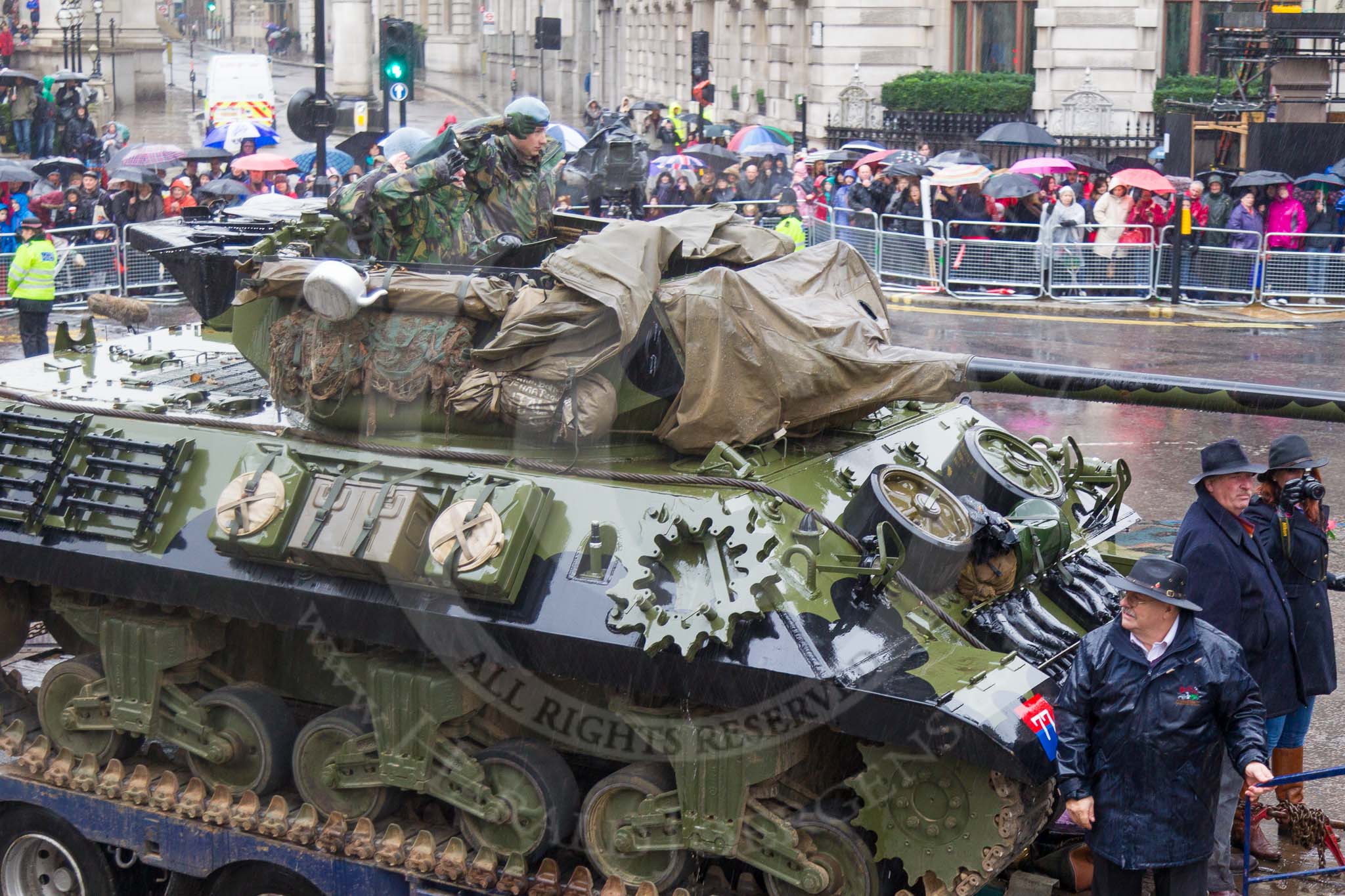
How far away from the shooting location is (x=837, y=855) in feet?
21.2

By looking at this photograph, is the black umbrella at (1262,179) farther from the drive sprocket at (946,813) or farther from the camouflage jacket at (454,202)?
the drive sprocket at (946,813)

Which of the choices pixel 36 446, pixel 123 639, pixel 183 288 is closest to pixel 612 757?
pixel 123 639

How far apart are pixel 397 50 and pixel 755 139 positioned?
7.99m

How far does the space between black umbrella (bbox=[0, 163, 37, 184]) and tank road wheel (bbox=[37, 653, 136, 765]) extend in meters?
15.1

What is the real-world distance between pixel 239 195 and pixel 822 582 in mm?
16517

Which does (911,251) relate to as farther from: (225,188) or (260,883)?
(260,883)

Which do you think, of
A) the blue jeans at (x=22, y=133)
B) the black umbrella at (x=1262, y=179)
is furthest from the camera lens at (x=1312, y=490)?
the blue jeans at (x=22, y=133)

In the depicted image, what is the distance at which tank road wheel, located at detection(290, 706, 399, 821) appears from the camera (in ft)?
23.9

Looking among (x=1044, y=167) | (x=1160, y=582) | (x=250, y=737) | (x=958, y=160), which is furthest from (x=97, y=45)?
(x=1160, y=582)

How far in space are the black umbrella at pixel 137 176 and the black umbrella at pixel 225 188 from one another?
0.62 meters

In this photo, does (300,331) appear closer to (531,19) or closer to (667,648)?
(667,648)

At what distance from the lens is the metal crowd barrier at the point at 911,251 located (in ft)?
71.7

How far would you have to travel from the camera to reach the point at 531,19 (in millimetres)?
62750

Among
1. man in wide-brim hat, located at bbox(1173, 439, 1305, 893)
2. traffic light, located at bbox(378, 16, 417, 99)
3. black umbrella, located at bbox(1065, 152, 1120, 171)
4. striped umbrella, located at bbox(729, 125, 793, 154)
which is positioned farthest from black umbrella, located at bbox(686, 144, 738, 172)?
man in wide-brim hat, located at bbox(1173, 439, 1305, 893)
